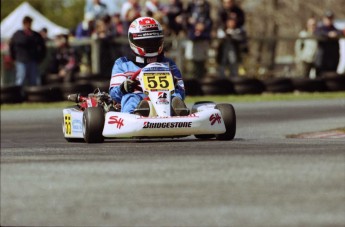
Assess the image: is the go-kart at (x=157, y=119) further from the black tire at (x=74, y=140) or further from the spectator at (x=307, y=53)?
the spectator at (x=307, y=53)

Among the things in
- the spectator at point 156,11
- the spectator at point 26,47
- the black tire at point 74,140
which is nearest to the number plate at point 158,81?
the black tire at point 74,140

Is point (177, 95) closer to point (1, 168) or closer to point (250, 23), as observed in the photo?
point (1, 168)

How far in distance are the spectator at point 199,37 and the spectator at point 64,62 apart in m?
2.24

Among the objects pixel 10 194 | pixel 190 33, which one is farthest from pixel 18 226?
pixel 190 33

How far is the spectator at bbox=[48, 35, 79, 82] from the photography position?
75.0 ft

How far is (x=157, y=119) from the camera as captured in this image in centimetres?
1026

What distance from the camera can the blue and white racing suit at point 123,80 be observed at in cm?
1103

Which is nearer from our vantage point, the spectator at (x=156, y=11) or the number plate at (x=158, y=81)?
the number plate at (x=158, y=81)

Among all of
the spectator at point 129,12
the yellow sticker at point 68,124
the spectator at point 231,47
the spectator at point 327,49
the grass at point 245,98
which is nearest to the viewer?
the yellow sticker at point 68,124

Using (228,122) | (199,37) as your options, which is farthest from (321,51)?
(228,122)

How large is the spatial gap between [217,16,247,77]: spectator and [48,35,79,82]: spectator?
2.82 metres

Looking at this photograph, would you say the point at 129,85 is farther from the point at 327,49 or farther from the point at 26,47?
the point at 327,49

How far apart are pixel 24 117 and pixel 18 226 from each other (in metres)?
12.0

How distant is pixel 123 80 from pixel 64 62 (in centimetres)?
1220
